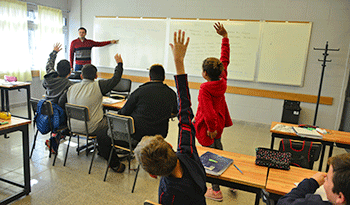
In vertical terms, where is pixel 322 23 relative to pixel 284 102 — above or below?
above

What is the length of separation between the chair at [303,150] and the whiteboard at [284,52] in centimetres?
309

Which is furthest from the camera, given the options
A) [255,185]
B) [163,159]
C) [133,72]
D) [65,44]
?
[65,44]

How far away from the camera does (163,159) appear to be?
1.11 metres

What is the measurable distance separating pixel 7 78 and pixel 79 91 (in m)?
2.76

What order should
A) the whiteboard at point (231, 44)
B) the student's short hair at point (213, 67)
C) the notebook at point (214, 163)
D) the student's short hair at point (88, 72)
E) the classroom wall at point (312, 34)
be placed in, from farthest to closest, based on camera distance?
the whiteboard at point (231, 44) → the classroom wall at point (312, 34) → the student's short hair at point (88, 72) → the student's short hair at point (213, 67) → the notebook at point (214, 163)

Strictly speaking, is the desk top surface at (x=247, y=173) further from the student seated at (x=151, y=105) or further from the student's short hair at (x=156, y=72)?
the student's short hair at (x=156, y=72)

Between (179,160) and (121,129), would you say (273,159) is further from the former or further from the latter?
(121,129)

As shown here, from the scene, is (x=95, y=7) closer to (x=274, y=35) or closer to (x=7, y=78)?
(x=7, y=78)

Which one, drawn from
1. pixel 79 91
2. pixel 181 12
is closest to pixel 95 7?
pixel 181 12

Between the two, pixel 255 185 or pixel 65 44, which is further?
pixel 65 44

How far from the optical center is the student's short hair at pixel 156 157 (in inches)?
43.6

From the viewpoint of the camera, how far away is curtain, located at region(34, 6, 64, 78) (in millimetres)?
6258

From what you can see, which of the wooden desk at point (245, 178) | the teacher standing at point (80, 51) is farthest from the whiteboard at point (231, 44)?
the wooden desk at point (245, 178)

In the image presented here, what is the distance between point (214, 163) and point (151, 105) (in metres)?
1.01
